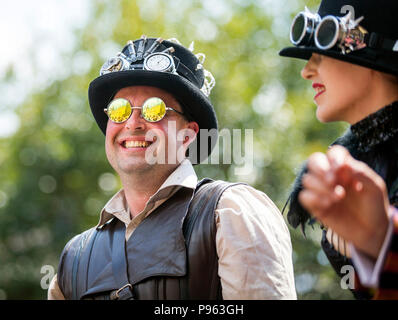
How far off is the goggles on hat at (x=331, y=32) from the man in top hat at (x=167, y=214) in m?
1.01

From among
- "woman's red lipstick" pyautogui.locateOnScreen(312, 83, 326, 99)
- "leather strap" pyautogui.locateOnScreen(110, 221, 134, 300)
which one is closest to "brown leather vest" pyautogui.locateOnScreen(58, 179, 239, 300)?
"leather strap" pyautogui.locateOnScreen(110, 221, 134, 300)

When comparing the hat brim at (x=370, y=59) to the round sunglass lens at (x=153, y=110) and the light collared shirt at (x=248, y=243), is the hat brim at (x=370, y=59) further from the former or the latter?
the round sunglass lens at (x=153, y=110)

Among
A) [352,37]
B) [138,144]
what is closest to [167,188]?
[138,144]

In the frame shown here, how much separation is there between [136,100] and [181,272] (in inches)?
46.0

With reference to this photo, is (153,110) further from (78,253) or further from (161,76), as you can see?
(78,253)

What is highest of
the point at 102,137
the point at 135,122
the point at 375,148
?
the point at 102,137

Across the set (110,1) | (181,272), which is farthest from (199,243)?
(110,1)

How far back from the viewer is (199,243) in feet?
9.68

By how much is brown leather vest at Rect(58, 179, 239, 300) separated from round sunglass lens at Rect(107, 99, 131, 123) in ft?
1.92

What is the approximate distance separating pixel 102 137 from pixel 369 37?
1409 cm

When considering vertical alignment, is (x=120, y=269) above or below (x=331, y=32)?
below

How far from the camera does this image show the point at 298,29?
99.7 inches

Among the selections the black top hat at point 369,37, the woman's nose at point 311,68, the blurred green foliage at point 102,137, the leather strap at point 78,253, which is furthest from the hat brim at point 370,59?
the blurred green foliage at point 102,137

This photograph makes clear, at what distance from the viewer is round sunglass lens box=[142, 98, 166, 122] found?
11.1 ft
